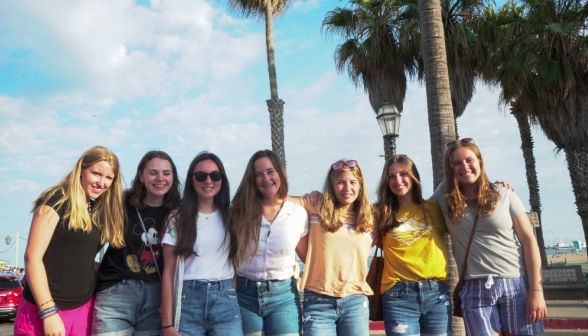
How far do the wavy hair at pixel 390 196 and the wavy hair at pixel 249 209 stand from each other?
0.76 metres

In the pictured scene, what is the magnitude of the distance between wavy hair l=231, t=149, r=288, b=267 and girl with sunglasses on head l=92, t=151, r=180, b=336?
468 mm

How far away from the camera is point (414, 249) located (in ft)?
11.3

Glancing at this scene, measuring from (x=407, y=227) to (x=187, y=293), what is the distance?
1669 millimetres

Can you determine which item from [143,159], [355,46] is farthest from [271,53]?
[143,159]

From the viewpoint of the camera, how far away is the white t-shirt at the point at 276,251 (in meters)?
3.27

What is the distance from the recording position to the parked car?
12.5 m

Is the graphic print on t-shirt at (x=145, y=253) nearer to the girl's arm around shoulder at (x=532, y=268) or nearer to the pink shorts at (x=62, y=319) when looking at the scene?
the pink shorts at (x=62, y=319)

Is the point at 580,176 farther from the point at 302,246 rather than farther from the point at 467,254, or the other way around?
the point at 302,246

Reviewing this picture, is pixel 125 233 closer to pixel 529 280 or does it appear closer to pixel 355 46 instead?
pixel 529 280

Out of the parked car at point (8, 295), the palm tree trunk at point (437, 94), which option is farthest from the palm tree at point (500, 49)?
the parked car at point (8, 295)

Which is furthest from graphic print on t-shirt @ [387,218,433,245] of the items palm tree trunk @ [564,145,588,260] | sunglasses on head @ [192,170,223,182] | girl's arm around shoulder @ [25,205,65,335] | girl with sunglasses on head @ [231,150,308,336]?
palm tree trunk @ [564,145,588,260]

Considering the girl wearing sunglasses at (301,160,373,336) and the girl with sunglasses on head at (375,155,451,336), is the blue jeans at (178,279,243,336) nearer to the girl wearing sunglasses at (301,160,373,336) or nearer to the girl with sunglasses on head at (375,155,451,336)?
the girl wearing sunglasses at (301,160,373,336)

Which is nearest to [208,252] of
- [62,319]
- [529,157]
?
[62,319]

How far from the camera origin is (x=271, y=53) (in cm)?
1338
